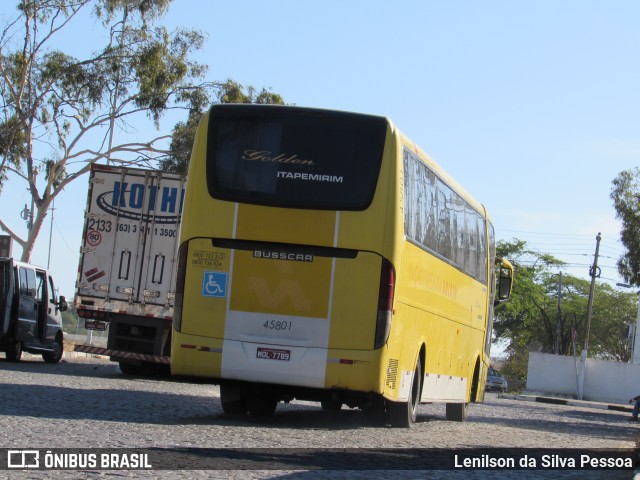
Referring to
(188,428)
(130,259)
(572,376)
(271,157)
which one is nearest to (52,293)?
(130,259)

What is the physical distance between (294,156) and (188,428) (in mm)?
3310

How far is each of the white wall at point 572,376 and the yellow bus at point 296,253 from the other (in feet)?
151

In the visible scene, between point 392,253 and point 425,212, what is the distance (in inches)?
76.7

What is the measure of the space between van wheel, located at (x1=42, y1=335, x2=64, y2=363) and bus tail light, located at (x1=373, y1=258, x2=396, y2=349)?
15.9m

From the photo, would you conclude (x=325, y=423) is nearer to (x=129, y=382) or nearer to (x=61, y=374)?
(x=129, y=382)

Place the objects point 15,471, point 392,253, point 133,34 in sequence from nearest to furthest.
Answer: point 15,471 < point 392,253 < point 133,34

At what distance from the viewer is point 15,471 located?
7906 mm

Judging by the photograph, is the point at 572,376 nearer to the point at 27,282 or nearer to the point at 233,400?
the point at 27,282

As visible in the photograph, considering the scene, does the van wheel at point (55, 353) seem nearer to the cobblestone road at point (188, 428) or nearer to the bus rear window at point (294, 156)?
the cobblestone road at point (188, 428)

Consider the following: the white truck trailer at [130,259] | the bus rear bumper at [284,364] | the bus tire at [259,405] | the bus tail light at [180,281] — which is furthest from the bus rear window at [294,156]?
the white truck trailer at [130,259]

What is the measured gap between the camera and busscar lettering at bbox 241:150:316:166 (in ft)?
43.2

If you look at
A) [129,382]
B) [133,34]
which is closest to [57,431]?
[129,382]

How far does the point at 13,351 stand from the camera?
25.3m

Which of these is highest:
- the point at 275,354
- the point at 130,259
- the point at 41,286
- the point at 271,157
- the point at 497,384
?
the point at 271,157
